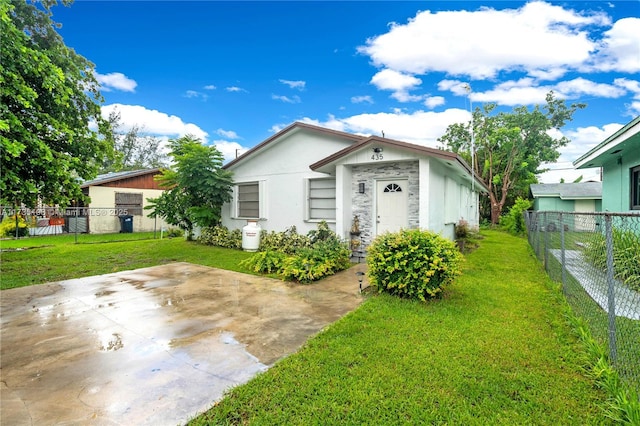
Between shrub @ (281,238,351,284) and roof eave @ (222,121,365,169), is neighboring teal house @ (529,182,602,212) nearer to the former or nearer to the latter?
roof eave @ (222,121,365,169)

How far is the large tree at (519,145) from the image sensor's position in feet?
77.4

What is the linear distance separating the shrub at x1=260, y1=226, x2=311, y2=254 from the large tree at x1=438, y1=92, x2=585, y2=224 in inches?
757

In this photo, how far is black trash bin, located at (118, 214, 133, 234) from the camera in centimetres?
1781

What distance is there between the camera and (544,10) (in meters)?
9.77

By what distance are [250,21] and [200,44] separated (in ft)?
7.49

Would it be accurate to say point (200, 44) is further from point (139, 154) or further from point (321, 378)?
point (139, 154)

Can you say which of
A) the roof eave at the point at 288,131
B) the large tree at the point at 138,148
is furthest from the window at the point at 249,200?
the large tree at the point at 138,148

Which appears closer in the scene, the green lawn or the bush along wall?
the green lawn

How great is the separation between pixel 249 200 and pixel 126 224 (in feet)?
35.8

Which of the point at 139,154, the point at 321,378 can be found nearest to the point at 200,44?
the point at 321,378

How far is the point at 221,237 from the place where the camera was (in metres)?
11.6

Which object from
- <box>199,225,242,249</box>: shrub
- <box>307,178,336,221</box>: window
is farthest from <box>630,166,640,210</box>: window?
<box>199,225,242,249</box>: shrub

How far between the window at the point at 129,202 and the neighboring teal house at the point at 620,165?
70.0 ft

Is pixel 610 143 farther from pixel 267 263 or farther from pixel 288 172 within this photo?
pixel 288 172
